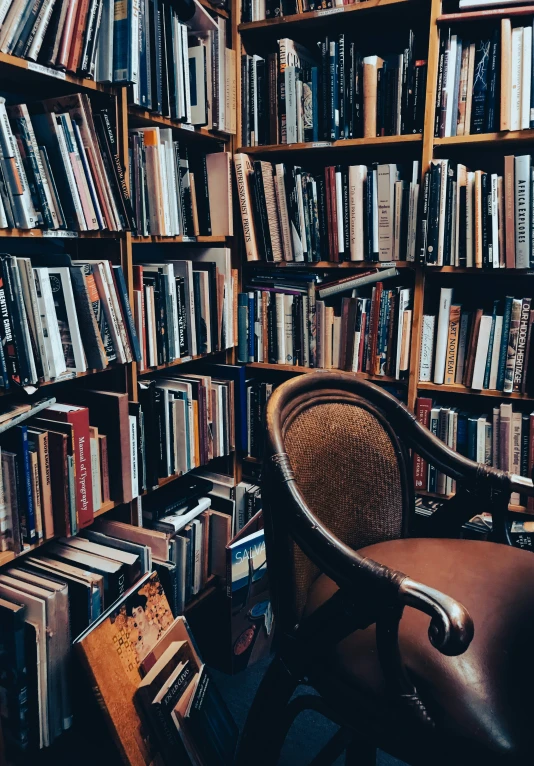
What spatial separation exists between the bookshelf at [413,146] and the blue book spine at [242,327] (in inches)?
1.9

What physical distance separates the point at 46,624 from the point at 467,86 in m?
1.87

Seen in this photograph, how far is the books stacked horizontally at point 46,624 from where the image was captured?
1.42 meters

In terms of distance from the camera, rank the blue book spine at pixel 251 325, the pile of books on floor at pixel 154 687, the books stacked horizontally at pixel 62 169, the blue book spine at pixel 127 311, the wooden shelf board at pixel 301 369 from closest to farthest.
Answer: the books stacked horizontally at pixel 62 169
the pile of books on floor at pixel 154 687
the blue book spine at pixel 127 311
the wooden shelf board at pixel 301 369
the blue book spine at pixel 251 325

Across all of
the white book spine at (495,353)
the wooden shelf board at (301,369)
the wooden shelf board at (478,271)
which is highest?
the wooden shelf board at (478,271)

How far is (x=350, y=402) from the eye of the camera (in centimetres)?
136

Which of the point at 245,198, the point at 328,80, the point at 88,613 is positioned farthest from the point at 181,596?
the point at 328,80

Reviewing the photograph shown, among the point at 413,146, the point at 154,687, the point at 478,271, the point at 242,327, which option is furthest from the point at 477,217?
the point at 154,687

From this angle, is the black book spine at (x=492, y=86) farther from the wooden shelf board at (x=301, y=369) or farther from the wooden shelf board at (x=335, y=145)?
the wooden shelf board at (x=301, y=369)

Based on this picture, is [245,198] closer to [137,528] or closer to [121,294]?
[121,294]

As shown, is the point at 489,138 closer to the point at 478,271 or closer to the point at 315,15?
the point at 478,271

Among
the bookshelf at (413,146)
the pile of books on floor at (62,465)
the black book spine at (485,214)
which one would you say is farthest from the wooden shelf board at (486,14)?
the pile of books on floor at (62,465)

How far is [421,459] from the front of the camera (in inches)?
80.2

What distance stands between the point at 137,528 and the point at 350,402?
79 cm

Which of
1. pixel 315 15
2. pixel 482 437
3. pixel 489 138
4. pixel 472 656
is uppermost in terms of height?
pixel 315 15
